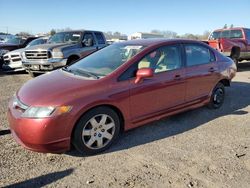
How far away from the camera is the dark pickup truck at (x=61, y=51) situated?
9477mm

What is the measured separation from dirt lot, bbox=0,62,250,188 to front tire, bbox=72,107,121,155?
14 cm

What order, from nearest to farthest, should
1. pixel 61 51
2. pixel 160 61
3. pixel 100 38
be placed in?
pixel 160 61 < pixel 61 51 < pixel 100 38

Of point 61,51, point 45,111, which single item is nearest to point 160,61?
point 45,111

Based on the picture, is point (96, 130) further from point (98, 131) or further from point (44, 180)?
point (44, 180)

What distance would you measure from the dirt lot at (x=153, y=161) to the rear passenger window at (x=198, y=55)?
3.92 feet

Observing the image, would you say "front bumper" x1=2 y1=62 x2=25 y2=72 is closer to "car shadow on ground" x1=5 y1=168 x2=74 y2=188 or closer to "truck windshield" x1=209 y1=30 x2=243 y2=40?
"car shadow on ground" x1=5 y1=168 x2=74 y2=188

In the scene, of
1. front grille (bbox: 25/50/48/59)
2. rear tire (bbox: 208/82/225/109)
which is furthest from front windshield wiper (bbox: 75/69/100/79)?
front grille (bbox: 25/50/48/59)

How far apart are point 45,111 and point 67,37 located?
25.4ft

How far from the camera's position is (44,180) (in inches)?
129

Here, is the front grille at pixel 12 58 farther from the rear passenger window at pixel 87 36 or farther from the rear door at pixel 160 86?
the rear door at pixel 160 86

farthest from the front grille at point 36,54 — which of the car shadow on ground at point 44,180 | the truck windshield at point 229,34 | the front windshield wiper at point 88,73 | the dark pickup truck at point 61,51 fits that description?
the truck windshield at point 229,34

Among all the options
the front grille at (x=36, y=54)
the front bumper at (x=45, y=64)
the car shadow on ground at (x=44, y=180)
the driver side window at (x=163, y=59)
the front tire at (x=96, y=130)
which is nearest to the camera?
the car shadow on ground at (x=44, y=180)

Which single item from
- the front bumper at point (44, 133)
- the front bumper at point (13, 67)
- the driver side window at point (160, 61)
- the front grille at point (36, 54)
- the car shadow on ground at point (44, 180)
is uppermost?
the driver side window at point (160, 61)

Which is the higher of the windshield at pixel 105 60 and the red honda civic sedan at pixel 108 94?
the windshield at pixel 105 60
